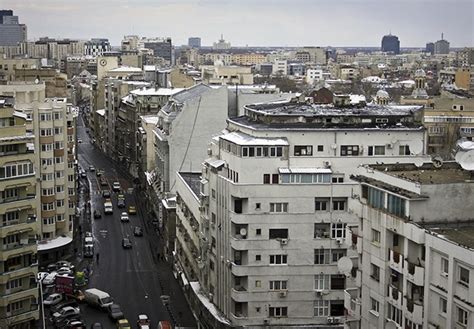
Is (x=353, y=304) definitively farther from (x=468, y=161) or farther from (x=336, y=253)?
(x=336, y=253)

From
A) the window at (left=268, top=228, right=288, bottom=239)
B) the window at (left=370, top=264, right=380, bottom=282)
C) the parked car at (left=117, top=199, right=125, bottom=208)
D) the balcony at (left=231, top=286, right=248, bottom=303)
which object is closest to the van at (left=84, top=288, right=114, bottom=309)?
the balcony at (left=231, top=286, right=248, bottom=303)

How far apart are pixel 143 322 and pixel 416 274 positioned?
Answer: 904 inches

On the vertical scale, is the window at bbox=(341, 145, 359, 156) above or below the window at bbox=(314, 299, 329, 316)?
above

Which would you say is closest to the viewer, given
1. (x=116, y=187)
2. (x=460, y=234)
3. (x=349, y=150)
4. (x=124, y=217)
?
(x=460, y=234)

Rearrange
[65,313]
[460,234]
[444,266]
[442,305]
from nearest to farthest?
[444,266] → [442,305] → [460,234] → [65,313]

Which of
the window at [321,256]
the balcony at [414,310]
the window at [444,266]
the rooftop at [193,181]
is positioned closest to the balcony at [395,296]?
the balcony at [414,310]

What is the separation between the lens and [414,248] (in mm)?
23188

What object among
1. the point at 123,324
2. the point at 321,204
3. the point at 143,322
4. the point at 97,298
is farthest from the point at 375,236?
the point at 97,298

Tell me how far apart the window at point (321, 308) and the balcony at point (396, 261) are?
12.8 meters

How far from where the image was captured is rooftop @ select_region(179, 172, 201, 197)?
157 feet

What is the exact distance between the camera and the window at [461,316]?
21.0 m

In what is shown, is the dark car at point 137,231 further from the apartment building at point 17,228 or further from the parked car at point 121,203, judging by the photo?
the apartment building at point 17,228

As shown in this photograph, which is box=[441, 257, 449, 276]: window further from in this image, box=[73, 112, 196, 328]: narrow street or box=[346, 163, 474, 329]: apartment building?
box=[73, 112, 196, 328]: narrow street

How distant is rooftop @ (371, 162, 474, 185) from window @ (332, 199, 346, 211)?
8901 mm
